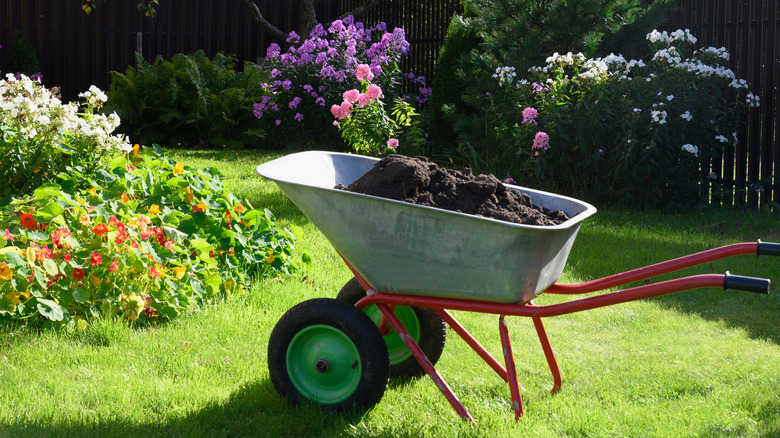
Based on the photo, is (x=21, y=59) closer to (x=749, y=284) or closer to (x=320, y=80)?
(x=320, y=80)

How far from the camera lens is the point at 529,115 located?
599 centimetres

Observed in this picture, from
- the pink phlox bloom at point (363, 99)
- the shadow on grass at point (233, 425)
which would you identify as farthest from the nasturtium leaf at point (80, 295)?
the pink phlox bloom at point (363, 99)

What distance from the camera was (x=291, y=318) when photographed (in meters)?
2.56

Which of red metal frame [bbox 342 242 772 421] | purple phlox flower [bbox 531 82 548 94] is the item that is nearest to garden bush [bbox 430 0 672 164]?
purple phlox flower [bbox 531 82 548 94]

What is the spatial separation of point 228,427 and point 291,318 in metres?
0.41

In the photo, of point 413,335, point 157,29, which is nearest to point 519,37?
point 413,335

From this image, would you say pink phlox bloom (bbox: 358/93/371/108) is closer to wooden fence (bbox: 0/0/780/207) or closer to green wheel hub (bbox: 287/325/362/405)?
green wheel hub (bbox: 287/325/362/405)

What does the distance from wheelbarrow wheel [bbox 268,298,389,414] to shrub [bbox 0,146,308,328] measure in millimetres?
917

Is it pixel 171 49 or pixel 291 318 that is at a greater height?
pixel 171 49

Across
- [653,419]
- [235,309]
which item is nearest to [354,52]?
[235,309]

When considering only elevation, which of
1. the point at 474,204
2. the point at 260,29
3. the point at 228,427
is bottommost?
the point at 228,427

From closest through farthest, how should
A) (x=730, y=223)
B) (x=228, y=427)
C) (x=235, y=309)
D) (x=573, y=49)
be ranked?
(x=228, y=427) → (x=235, y=309) → (x=730, y=223) → (x=573, y=49)

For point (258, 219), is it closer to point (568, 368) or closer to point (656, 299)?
point (568, 368)

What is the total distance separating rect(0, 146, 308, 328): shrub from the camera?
10.1 ft
